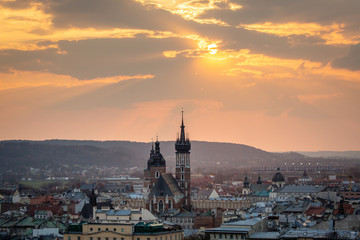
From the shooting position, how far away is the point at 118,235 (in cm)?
9519

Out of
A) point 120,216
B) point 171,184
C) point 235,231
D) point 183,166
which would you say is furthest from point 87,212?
point 235,231

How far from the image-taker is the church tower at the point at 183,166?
189m

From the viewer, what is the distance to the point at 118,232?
9569cm

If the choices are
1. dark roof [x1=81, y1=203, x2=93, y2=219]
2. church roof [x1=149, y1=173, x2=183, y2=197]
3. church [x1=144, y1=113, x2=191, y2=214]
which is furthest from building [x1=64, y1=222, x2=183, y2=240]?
church roof [x1=149, y1=173, x2=183, y2=197]

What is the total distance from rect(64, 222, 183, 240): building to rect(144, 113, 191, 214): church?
72095 mm

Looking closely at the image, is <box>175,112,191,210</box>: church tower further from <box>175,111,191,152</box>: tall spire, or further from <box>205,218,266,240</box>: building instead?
<box>205,218,266,240</box>: building

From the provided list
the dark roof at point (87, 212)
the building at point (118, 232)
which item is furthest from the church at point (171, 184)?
the building at point (118, 232)

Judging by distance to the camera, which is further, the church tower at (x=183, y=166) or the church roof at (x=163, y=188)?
the church tower at (x=183, y=166)

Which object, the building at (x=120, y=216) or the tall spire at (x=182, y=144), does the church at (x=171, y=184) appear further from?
the building at (x=120, y=216)

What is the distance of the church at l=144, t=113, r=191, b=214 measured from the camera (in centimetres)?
17500

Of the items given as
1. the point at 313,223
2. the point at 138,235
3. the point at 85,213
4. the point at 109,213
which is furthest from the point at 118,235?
the point at 85,213

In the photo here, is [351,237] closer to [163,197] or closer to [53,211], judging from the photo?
[163,197]

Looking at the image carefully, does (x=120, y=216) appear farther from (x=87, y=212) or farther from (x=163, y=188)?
(x=163, y=188)

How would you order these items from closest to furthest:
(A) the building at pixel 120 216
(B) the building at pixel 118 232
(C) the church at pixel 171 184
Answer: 1. (B) the building at pixel 118 232
2. (A) the building at pixel 120 216
3. (C) the church at pixel 171 184
